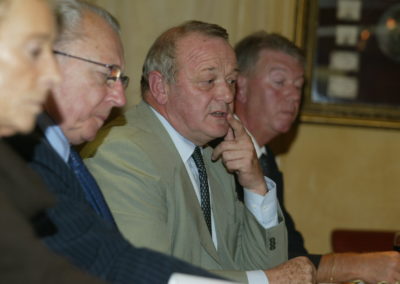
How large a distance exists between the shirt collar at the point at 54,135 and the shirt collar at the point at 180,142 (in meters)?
0.80

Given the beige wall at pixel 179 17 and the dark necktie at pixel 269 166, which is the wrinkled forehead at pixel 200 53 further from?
the beige wall at pixel 179 17

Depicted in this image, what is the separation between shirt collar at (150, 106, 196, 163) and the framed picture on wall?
203 centimetres

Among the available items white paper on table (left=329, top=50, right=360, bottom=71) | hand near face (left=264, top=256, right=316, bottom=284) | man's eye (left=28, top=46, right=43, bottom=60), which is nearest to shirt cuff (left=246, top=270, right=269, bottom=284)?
hand near face (left=264, top=256, right=316, bottom=284)

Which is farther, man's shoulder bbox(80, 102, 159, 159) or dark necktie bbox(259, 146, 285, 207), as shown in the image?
dark necktie bbox(259, 146, 285, 207)

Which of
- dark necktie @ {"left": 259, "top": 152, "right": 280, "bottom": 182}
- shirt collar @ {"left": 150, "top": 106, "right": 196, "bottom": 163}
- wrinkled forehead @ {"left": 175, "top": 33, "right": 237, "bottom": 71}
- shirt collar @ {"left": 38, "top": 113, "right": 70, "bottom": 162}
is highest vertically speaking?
wrinkled forehead @ {"left": 175, "top": 33, "right": 237, "bottom": 71}

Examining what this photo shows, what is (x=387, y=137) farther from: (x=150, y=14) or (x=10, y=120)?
(x=10, y=120)

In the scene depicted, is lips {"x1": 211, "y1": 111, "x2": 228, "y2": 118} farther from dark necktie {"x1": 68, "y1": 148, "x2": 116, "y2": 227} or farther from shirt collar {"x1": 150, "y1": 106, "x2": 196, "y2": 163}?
dark necktie {"x1": 68, "y1": 148, "x2": 116, "y2": 227}

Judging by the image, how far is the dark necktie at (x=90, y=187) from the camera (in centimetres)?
220

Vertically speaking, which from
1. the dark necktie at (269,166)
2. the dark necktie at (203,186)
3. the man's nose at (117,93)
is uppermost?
the man's nose at (117,93)

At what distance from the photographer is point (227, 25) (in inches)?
181

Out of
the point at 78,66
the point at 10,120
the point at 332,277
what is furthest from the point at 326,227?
the point at 10,120

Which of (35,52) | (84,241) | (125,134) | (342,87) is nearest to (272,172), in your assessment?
(342,87)

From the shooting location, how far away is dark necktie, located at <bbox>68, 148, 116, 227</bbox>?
7.23 ft

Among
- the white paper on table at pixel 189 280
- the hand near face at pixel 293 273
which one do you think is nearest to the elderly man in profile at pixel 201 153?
the hand near face at pixel 293 273
